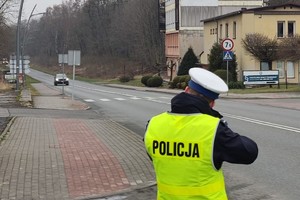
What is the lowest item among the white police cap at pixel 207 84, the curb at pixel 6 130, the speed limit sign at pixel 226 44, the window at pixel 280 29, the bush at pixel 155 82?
the curb at pixel 6 130

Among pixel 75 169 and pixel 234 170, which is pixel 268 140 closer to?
pixel 234 170

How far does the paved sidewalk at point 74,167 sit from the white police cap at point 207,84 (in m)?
4.09

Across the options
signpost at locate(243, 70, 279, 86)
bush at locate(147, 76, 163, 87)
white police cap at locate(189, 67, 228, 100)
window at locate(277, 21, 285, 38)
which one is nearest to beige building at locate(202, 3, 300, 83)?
window at locate(277, 21, 285, 38)

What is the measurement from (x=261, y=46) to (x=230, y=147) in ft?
137

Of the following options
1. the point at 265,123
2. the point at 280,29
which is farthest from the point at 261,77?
the point at 265,123

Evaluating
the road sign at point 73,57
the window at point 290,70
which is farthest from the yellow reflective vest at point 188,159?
the window at point 290,70

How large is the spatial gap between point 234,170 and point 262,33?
3809 cm

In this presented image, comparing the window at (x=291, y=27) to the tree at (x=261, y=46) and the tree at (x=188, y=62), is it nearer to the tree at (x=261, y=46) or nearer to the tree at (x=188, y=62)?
the tree at (x=261, y=46)

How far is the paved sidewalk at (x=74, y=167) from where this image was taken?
23.4ft

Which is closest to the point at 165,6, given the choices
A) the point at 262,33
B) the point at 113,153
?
the point at 262,33

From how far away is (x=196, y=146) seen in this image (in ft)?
9.73

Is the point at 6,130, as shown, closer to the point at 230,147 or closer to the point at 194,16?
the point at 230,147

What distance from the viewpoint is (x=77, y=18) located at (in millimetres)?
139000

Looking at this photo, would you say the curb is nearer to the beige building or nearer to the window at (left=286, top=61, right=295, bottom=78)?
the beige building
